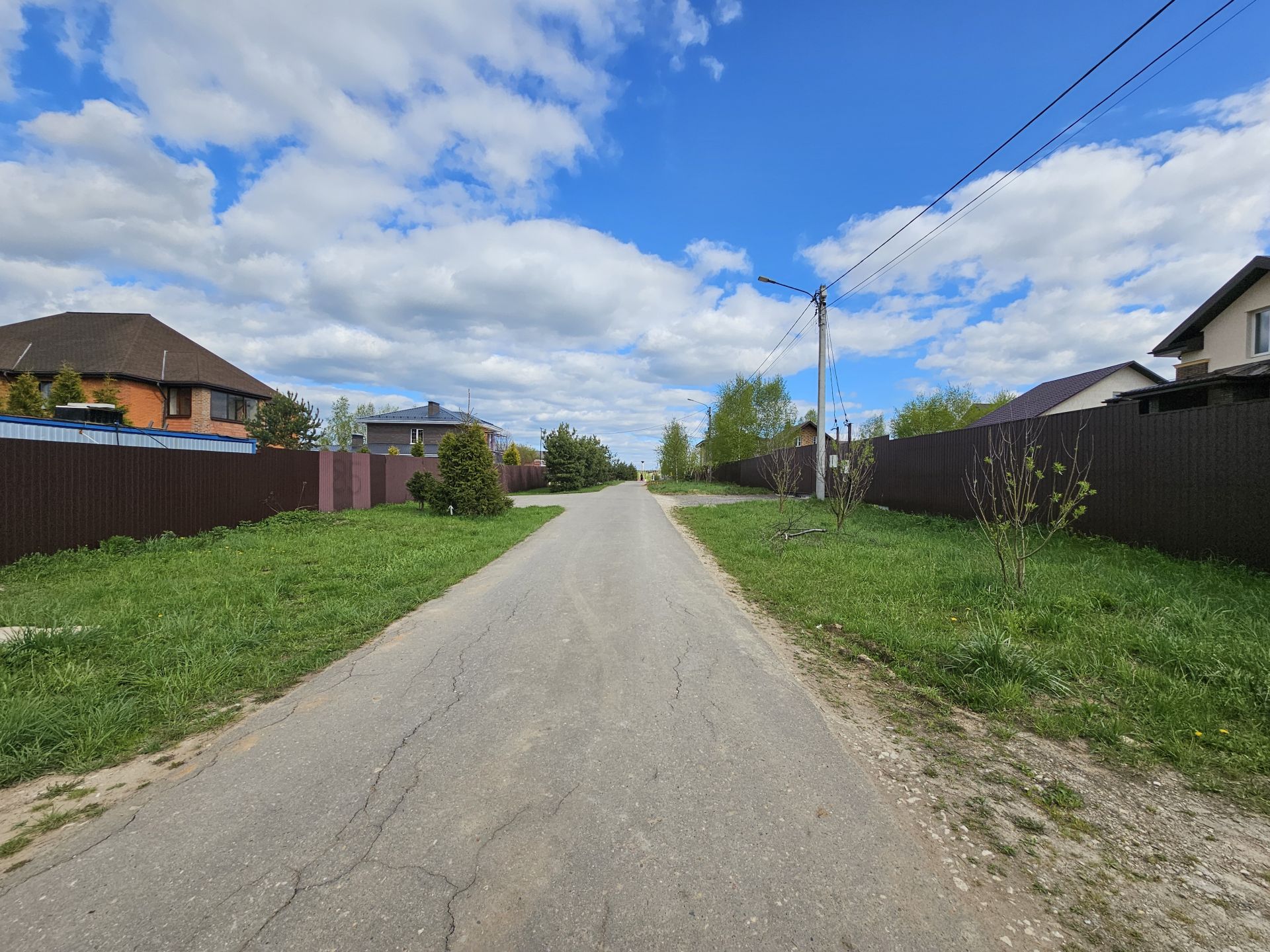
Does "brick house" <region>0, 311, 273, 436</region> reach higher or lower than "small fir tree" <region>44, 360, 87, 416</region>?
higher

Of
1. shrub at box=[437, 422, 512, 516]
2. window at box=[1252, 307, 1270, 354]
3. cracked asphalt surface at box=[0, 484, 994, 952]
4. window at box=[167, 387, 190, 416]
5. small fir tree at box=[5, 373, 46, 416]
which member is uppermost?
window at box=[1252, 307, 1270, 354]

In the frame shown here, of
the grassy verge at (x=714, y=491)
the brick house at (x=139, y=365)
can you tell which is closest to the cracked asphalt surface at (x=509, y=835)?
the grassy verge at (x=714, y=491)

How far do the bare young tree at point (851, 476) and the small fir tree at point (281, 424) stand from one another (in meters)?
28.4

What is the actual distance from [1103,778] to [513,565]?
25.1 ft

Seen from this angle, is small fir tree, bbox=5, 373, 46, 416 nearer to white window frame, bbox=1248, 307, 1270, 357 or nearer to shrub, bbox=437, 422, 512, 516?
shrub, bbox=437, 422, 512, 516

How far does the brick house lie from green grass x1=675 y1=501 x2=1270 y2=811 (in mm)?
30261

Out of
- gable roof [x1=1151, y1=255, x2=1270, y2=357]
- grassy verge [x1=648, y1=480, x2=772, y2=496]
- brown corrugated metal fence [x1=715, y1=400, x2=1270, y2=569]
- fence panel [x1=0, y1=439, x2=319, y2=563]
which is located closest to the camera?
brown corrugated metal fence [x1=715, y1=400, x2=1270, y2=569]

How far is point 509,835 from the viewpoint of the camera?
2.36 metres

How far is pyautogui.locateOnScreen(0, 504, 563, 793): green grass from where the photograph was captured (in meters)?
3.28

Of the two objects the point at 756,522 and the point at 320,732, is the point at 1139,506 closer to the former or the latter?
the point at 756,522

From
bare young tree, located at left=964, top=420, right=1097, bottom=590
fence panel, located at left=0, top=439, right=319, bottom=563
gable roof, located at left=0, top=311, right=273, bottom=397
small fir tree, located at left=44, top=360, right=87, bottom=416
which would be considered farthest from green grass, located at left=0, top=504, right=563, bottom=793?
gable roof, located at left=0, top=311, right=273, bottom=397

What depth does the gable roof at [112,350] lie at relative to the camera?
83.3 ft

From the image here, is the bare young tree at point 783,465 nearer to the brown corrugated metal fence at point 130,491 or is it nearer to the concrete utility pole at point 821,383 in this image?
the concrete utility pole at point 821,383

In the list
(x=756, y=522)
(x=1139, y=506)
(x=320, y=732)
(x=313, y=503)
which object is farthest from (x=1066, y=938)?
(x=313, y=503)
